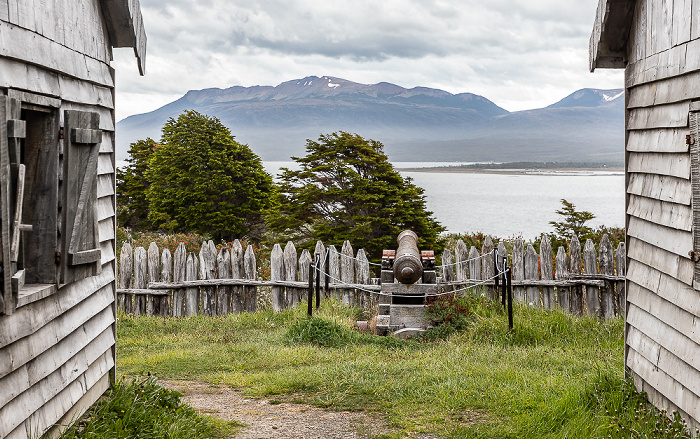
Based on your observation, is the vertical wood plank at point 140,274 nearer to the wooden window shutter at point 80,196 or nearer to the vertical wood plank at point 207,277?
the vertical wood plank at point 207,277

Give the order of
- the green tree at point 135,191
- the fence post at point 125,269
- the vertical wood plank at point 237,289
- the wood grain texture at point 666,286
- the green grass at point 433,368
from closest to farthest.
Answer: the wood grain texture at point 666,286 < the green grass at point 433,368 < the fence post at point 125,269 < the vertical wood plank at point 237,289 < the green tree at point 135,191

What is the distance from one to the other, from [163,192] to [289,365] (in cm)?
1596

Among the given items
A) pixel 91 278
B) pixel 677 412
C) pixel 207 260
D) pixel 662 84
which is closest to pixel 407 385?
pixel 677 412

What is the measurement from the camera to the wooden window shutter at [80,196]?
4832 mm

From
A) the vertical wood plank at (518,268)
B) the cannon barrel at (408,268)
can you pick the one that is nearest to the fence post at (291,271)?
the cannon barrel at (408,268)

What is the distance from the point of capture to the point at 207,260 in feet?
40.8

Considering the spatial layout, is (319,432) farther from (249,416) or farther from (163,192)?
(163,192)

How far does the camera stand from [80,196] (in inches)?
199

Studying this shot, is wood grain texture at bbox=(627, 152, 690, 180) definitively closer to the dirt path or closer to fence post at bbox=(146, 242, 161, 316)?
the dirt path

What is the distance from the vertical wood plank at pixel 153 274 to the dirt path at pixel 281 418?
527 cm

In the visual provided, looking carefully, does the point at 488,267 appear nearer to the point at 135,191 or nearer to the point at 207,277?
the point at 207,277

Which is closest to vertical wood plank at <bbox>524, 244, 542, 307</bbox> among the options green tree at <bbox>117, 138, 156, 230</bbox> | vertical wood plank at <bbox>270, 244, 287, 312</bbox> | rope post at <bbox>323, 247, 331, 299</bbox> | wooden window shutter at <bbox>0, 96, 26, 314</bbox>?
rope post at <bbox>323, 247, 331, 299</bbox>

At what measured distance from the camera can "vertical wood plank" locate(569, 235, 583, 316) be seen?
11.4 meters

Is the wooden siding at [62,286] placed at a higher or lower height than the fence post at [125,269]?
higher
